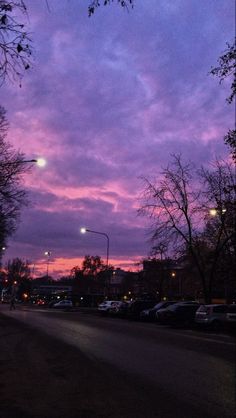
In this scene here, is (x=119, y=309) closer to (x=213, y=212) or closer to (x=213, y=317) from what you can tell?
(x=213, y=212)

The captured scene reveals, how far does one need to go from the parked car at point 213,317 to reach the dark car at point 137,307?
40.2 feet

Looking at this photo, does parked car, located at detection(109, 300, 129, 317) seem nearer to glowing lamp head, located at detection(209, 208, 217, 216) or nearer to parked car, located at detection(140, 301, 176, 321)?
parked car, located at detection(140, 301, 176, 321)

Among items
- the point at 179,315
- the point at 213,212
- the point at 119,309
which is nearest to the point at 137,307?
the point at 119,309

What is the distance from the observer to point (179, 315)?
38.2 m

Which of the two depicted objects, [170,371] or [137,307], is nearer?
[170,371]

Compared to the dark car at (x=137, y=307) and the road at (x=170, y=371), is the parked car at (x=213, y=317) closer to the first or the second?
the road at (x=170, y=371)

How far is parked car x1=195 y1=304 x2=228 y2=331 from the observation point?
1359 inches

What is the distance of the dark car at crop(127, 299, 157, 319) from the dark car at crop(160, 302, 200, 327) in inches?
329

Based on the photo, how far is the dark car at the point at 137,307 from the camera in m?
47.2

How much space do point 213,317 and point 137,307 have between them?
1363 cm

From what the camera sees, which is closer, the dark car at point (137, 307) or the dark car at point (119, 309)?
the dark car at point (137, 307)

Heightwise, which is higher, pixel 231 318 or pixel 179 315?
pixel 179 315

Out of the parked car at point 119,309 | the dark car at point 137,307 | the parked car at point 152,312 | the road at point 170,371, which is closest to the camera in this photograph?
the road at point 170,371

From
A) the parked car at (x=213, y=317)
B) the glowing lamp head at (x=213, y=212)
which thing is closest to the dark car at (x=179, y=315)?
the parked car at (x=213, y=317)
